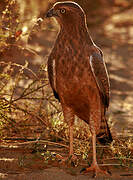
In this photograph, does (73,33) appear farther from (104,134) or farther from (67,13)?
(104,134)

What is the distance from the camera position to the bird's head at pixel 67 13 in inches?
139

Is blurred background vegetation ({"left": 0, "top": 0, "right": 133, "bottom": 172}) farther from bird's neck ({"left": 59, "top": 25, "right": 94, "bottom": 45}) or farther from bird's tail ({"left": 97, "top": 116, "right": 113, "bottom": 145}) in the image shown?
bird's neck ({"left": 59, "top": 25, "right": 94, "bottom": 45})

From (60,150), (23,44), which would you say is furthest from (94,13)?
(60,150)

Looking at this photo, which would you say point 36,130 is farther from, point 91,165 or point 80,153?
point 91,165

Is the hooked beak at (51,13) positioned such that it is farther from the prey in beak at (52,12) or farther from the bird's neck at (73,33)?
the bird's neck at (73,33)

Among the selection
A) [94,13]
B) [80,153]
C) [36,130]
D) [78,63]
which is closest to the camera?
[78,63]

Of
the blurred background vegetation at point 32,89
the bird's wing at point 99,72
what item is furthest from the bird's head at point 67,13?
the blurred background vegetation at point 32,89

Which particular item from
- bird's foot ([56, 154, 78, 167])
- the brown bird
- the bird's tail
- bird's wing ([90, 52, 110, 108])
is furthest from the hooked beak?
bird's foot ([56, 154, 78, 167])

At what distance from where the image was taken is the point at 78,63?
3477 millimetres

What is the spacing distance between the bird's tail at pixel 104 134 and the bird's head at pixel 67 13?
103cm

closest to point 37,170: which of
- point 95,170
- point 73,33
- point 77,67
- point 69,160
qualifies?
point 69,160

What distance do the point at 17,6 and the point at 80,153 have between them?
195cm

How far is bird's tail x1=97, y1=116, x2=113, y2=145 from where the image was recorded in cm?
394

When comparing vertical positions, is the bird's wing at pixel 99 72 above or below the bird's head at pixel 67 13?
below
